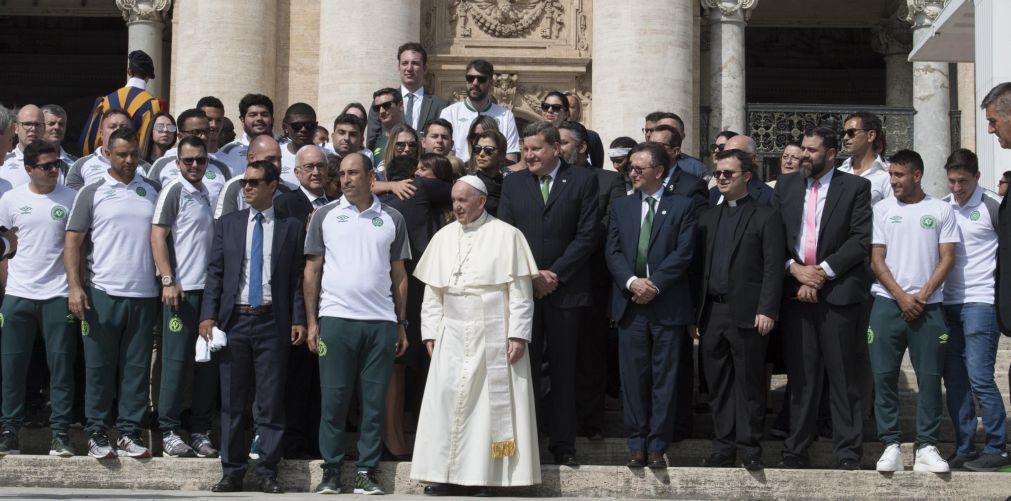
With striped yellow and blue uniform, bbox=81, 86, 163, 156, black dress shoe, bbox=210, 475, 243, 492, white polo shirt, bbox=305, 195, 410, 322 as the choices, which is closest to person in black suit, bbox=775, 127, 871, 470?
white polo shirt, bbox=305, 195, 410, 322

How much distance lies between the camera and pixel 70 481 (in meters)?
10.4

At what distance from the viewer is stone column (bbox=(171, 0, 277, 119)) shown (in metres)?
19.1

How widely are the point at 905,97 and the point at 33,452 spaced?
16420mm

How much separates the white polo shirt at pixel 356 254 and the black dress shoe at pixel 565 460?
1447 mm

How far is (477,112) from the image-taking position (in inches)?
514

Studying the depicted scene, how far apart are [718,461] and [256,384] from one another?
3.12 meters

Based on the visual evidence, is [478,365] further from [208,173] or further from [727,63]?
[727,63]

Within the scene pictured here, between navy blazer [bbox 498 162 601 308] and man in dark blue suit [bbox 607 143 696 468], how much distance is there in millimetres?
187

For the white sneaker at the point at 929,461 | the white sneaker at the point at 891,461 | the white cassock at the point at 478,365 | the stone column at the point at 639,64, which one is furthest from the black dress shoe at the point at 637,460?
the stone column at the point at 639,64

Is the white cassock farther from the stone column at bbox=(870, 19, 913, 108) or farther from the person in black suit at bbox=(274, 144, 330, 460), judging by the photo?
the stone column at bbox=(870, 19, 913, 108)

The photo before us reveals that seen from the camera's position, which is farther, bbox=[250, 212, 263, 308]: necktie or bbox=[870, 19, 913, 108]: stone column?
bbox=[870, 19, 913, 108]: stone column

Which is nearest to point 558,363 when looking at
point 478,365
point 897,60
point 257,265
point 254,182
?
point 478,365

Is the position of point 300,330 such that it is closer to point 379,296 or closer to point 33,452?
point 379,296

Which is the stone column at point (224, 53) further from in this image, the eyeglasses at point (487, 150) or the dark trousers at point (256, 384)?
the dark trousers at point (256, 384)
